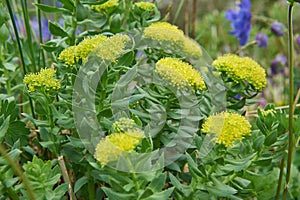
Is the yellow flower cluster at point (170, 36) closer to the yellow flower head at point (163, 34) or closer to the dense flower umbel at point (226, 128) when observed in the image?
the yellow flower head at point (163, 34)

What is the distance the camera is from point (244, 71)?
69 cm

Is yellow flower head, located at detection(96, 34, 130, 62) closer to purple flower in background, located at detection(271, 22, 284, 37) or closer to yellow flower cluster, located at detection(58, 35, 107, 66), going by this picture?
yellow flower cluster, located at detection(58, 35, 107, 66)

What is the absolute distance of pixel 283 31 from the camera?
5.00 ft

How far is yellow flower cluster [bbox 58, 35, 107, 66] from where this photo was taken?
0.60 meters

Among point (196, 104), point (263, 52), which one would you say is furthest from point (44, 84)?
point (263, 52)

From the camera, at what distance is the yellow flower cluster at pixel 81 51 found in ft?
1.97

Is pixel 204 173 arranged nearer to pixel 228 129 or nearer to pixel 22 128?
pixel 228 129

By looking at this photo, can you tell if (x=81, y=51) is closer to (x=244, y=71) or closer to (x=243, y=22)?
(x=244, y=71)

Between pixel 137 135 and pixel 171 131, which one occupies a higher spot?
pixel 137 135

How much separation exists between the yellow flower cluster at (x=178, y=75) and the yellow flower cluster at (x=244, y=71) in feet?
0.33

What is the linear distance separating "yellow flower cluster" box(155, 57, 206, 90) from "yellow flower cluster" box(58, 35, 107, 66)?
0.08m

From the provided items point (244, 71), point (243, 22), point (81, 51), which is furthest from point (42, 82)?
point (243, 22)

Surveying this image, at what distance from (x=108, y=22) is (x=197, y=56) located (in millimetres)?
155

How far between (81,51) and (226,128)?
20 cm
